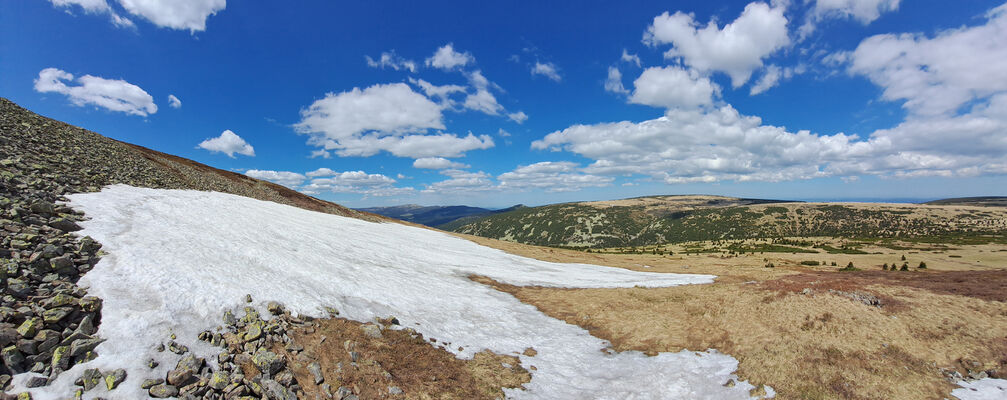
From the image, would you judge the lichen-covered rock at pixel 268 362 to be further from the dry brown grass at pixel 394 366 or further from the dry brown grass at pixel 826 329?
the dry brown grass at pixel 826 329

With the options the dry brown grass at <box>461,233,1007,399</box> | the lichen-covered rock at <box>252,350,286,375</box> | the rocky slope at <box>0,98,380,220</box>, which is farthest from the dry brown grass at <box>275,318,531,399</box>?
the rocky slope at <box>0,98,380,220</box>

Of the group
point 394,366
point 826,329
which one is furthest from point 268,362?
point 826,329

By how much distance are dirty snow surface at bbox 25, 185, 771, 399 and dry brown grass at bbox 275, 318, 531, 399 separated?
878mm

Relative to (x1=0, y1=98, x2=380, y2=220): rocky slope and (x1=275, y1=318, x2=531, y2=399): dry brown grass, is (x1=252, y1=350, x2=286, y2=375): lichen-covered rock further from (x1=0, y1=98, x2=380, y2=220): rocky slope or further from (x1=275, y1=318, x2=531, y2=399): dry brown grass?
(x1=0, y1=98, x2=380, y2=220): rocky slope

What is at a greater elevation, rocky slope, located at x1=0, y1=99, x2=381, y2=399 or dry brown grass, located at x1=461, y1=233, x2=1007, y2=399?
rocky slope, located at x1=0, y1=99, x2=381, y2=399

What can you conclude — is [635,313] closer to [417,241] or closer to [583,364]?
[583,364]

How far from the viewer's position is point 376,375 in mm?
13109

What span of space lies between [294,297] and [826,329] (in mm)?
26866

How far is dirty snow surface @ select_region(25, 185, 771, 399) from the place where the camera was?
12492 millimetres

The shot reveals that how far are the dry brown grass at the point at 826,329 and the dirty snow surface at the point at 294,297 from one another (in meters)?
1.70

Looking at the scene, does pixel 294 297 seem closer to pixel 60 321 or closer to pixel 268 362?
pixel 268 362

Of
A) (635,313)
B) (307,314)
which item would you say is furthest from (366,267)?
(635,313)

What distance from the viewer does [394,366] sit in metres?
14.1

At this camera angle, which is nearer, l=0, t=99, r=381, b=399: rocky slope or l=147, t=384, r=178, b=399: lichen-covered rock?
l=0, t=99, r=381, b=399: rocky slope
